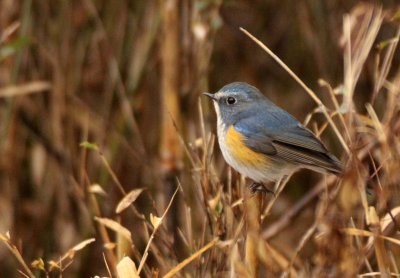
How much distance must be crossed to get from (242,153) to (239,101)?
31 centimetres

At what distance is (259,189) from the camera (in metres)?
2.62

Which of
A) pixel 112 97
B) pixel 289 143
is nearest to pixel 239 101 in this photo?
pixel 289 143

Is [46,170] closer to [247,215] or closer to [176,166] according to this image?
[176,166]

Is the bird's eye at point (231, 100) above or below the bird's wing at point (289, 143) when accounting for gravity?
above

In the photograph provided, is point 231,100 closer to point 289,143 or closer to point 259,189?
point 289,143

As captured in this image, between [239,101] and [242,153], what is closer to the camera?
[242,153]

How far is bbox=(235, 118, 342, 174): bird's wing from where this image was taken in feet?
9.00

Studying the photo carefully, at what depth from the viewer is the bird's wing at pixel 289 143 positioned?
274cm

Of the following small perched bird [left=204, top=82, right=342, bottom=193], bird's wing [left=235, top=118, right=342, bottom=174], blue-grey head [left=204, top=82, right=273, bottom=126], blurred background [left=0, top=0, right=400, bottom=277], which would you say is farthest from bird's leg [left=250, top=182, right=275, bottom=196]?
blurred background [left=0, top=0, right=400, bottom=277]

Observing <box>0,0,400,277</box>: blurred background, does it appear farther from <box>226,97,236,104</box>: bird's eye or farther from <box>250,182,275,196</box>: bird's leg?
<box>250,182,275,196</box>: bird's leg

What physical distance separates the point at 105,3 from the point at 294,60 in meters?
1.23

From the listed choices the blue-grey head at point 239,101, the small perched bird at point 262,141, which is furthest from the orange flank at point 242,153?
the blue-grey head at point 239,101

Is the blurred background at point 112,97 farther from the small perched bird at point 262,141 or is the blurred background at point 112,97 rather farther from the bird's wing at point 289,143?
the bird's wing at point 289,143

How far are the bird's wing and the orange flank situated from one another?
24 millimetres
